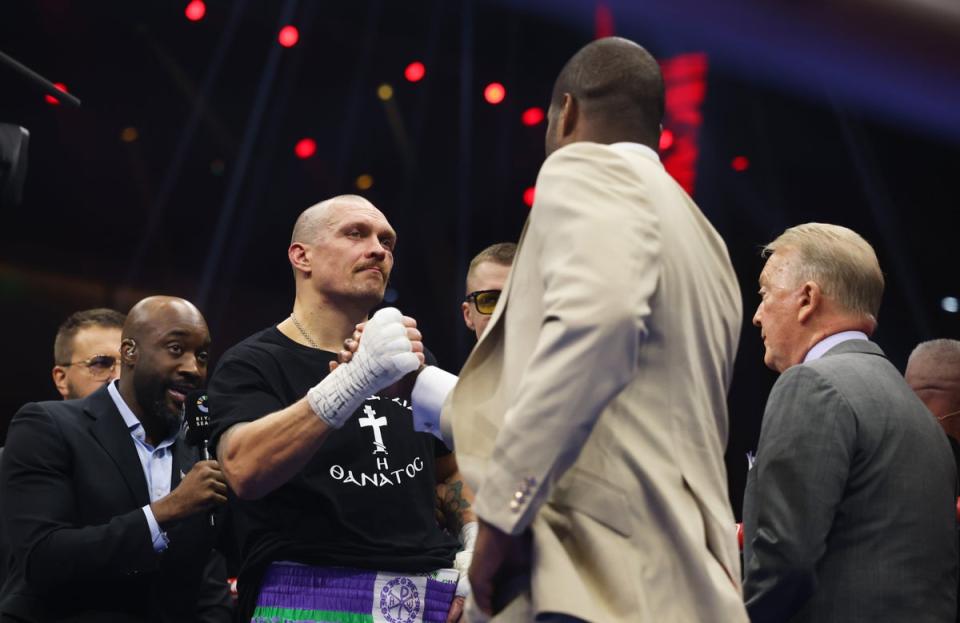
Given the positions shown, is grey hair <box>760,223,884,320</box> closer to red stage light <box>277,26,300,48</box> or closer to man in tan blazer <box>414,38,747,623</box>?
man in tan blazer <box>414,38,747,623</box>

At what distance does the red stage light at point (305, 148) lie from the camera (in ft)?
18.6

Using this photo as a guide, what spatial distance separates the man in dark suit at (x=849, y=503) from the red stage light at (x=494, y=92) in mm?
3675

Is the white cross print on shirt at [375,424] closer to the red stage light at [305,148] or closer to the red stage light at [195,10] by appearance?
the red stage light at [195,10]

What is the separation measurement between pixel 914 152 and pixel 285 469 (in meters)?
4.31

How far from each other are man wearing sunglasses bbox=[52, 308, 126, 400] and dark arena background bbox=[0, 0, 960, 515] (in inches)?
67.7

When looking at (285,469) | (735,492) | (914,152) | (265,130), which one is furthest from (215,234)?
(285,469)

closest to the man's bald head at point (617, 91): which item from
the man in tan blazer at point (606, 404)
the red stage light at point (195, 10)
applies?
the man in tan blazer at point (606, 404)

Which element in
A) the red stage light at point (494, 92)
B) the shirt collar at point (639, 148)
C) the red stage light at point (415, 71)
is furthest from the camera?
the red stage light at point (494, 92)

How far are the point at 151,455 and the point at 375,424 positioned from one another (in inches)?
35.5

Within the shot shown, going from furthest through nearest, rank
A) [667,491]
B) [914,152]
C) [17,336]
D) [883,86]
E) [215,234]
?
[215,234], [17,336], [914,152], [883,86], [667,491]

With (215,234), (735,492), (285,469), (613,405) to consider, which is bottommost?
(735,492)

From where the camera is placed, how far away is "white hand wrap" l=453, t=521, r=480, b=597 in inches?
85.0

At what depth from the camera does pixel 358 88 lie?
5.48 m

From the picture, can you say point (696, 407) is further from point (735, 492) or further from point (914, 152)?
point (735, 492)
